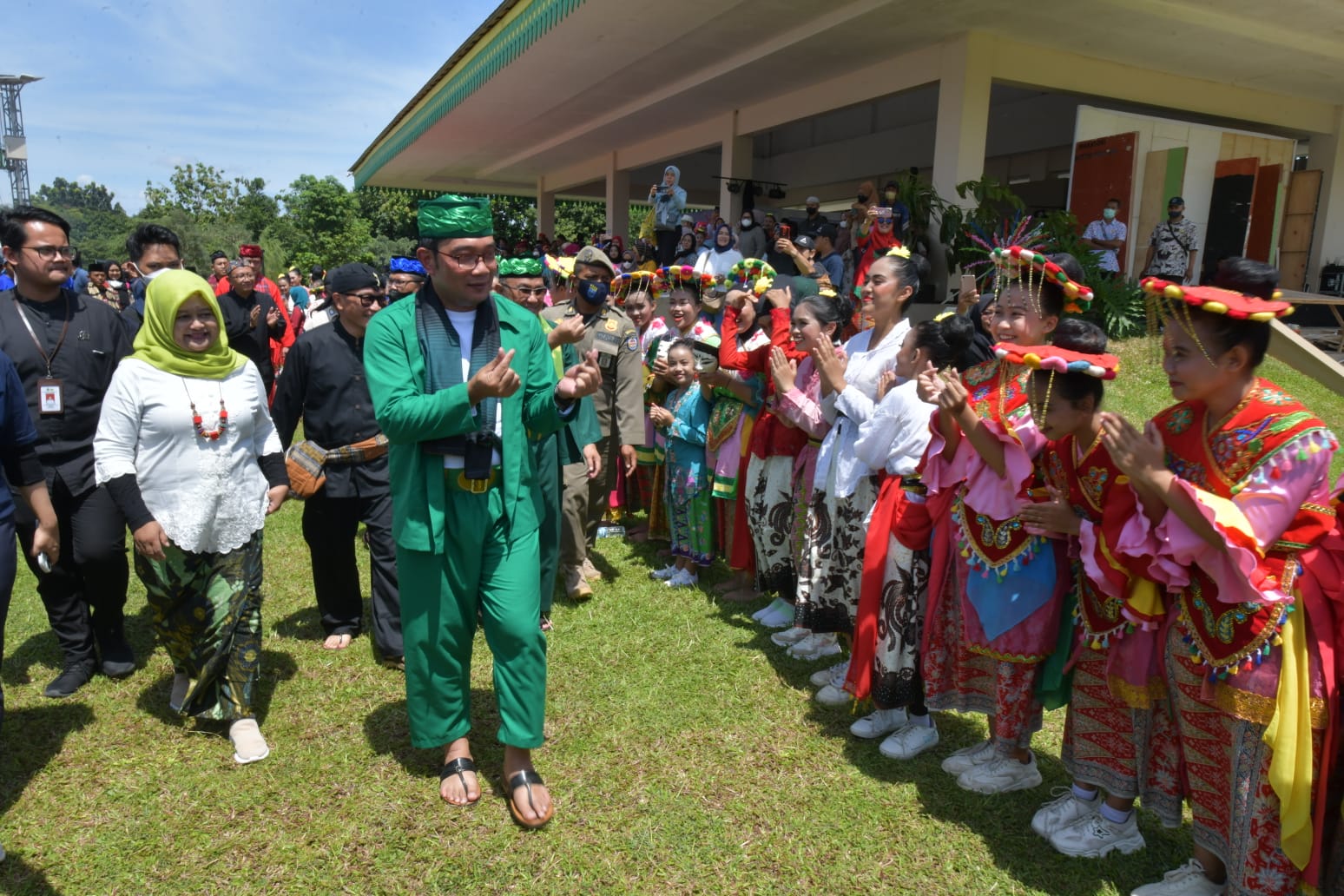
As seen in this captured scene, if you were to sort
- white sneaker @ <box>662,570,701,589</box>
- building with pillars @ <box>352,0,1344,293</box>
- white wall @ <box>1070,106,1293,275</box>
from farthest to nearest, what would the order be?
white wall @ <box>1070,106,1293,275</box>
building with pillars @ <box>352,0,1344,293</box>
white sneaker @ <box>662,570,701,589</box>

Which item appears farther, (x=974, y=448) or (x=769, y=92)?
(x=769, y=92)

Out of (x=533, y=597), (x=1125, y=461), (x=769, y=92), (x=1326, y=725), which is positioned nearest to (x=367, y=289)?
(x=533, y=597)

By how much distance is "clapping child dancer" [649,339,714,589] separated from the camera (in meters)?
5.14

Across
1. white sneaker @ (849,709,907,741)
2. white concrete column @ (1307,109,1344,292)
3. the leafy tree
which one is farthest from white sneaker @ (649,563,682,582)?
the leafy tree

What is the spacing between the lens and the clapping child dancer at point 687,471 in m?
5.14

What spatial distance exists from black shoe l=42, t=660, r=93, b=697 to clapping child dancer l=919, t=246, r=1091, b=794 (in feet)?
13.0

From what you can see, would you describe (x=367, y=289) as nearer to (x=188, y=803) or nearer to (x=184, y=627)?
(x=184, y=627)

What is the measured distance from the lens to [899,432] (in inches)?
131

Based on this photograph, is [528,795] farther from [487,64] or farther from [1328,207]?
[1328,207]

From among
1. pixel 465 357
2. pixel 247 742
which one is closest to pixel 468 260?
pixel 465 357

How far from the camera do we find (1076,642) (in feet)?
9.24

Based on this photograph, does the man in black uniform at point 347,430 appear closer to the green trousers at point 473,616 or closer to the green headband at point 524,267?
the green headband at point 524,267

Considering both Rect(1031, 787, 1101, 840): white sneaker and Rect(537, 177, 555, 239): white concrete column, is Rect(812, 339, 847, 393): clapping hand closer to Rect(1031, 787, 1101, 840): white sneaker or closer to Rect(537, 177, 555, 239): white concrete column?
Rect(1031, 787, 1101, 840): white sneaker

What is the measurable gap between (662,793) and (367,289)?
2880 mm
